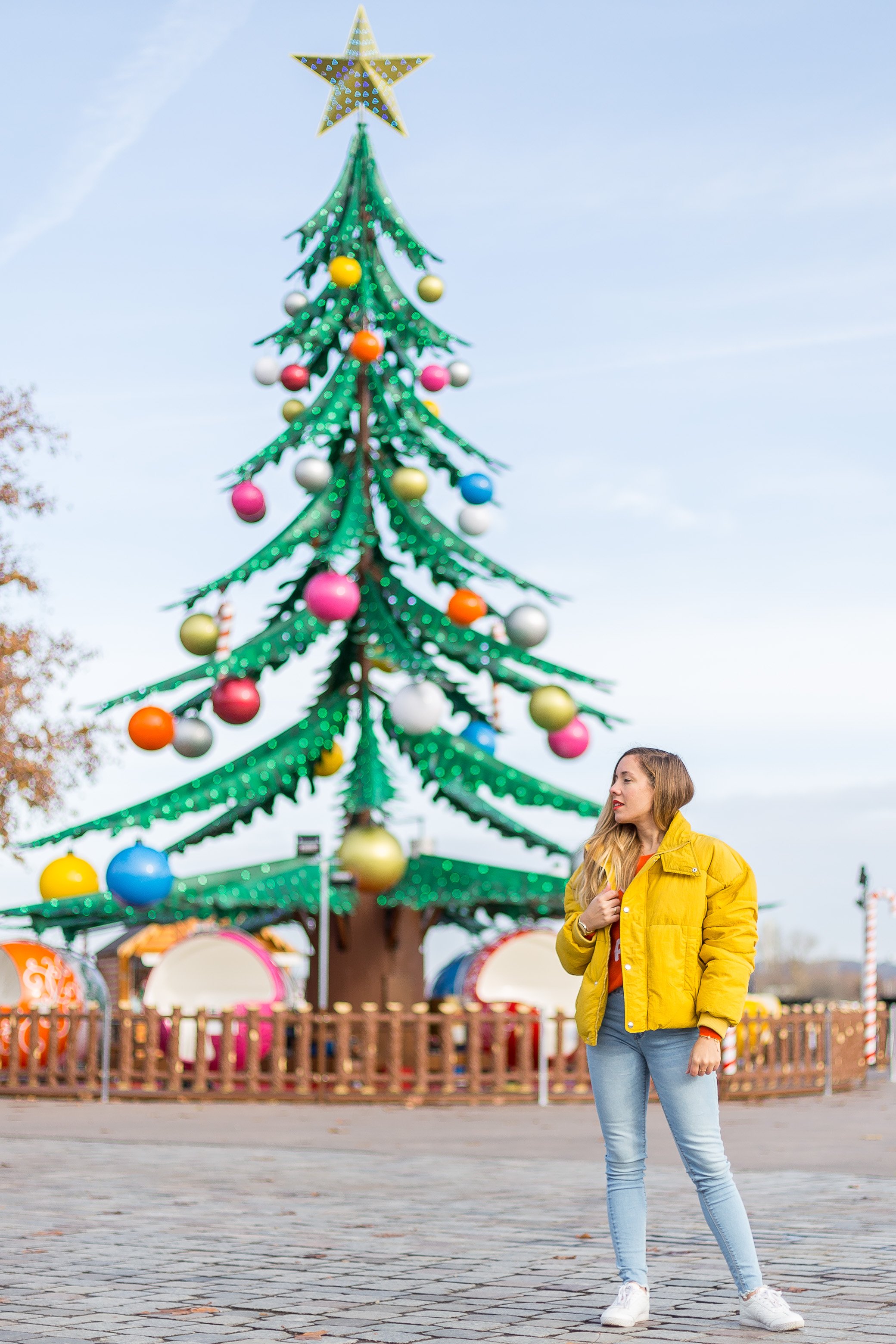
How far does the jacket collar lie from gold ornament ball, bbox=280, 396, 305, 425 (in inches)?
598

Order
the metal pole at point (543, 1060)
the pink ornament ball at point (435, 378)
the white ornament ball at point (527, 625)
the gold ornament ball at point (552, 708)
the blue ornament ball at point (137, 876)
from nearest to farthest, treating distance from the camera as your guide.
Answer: the blue ornament ball at point (137, 876) < the metal pole at point (543, 1060) < the gold ornament ball at point (552, 708) < the white ornament ball at point (527, 625) < the pink ornament ball at point (435, 378)

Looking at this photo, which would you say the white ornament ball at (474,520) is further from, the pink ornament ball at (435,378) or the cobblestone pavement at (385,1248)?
the cobblestone pavement at (385,1248)

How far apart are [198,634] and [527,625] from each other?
384cm

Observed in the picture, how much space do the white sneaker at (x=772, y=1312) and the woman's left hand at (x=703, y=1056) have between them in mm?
713

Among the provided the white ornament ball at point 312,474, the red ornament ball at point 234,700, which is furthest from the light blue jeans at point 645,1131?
the white ornament ball at point 312,474

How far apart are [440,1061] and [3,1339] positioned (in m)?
13.2

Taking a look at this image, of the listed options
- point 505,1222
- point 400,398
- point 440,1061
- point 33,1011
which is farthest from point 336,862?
point 505,1222

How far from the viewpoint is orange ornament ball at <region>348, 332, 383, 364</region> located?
63.3 ft

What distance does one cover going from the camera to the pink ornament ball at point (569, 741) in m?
17.6

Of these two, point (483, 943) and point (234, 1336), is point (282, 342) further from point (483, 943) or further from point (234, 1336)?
point (234, 1336)

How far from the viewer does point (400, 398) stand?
1981cm

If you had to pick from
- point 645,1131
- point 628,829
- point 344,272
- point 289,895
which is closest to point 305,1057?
point 289,895

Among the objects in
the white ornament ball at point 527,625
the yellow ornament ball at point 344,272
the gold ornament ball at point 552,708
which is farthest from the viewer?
the yellow ornament ball at point 344,272

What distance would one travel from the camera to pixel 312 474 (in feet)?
61.6
